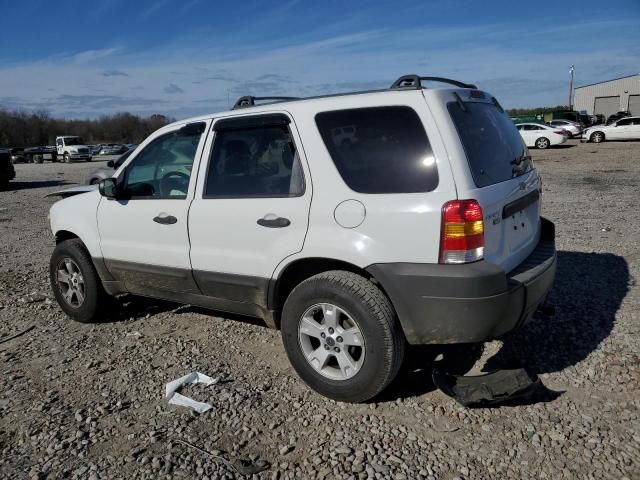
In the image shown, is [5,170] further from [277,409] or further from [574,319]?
[574,319]

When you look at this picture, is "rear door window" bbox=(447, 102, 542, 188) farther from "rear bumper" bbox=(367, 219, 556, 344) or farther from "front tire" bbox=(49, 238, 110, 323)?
"front tire" bbox=(49, 238, 110, 323)

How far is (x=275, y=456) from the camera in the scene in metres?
2.91

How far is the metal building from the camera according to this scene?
206 feet

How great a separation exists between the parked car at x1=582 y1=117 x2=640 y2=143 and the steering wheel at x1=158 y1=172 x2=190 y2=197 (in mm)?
32960

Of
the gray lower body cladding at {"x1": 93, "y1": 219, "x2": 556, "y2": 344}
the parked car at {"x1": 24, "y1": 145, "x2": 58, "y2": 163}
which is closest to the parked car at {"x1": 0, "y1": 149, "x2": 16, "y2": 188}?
the gray lower body cladding at {"x1": 93, "y1": 219, "x2": 556, "y2": 344}

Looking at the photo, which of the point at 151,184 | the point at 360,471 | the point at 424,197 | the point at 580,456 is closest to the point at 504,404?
the point at 580,456

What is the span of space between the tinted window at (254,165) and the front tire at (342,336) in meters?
0.67

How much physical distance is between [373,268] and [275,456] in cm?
116

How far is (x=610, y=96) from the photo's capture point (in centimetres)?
6575

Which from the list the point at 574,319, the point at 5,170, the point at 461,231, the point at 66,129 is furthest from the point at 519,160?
the point at 66,129

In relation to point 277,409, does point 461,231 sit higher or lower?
higher

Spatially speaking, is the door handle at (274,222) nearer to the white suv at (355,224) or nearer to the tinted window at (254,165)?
the white suv at (355,224)

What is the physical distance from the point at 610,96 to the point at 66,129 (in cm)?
8117

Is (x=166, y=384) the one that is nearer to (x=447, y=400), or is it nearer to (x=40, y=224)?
(x=447, y=400)
